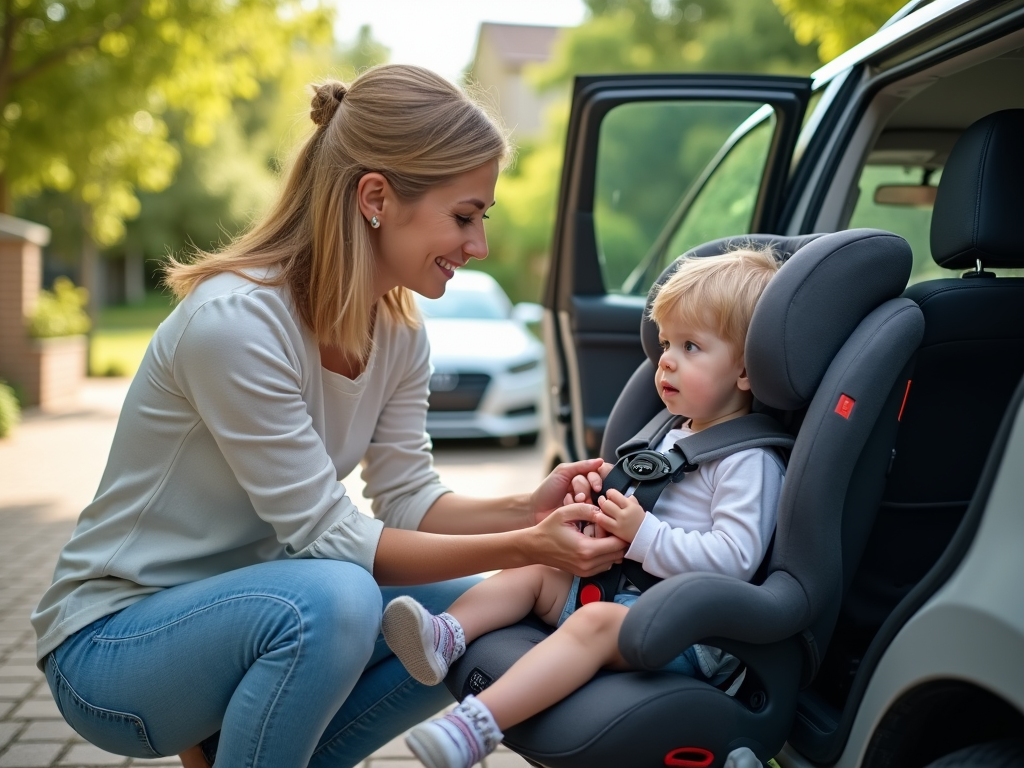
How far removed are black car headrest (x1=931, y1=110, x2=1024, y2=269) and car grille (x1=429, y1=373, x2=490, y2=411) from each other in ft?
21.4

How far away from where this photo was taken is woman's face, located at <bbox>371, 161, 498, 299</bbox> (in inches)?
91.4

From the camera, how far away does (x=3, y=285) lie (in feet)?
35.4

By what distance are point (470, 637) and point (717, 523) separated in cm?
58

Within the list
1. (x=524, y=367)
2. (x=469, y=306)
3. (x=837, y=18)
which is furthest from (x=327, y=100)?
(x=469, y=306)

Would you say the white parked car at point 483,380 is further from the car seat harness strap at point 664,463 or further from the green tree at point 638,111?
the green tree at point 638,111

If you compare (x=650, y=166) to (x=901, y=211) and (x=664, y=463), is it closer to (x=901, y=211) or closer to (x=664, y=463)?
(x=901, y=211)

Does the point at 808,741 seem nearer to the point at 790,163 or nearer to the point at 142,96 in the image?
the point at 790,163

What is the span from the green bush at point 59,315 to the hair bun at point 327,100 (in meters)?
9.88

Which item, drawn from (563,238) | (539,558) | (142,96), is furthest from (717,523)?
(142,96)

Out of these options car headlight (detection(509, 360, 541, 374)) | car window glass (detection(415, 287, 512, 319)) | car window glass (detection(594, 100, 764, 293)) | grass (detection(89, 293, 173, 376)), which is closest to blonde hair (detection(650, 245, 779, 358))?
grass (detection(89, 293, 173, 376))

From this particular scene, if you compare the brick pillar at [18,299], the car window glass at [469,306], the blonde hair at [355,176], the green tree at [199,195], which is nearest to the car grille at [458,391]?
the car window glass at [469,306]

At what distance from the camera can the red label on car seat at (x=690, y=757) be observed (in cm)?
181

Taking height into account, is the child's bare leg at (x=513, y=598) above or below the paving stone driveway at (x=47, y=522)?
above

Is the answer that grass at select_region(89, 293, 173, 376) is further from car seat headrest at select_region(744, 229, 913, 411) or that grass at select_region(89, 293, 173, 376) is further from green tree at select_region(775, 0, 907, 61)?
green tree at select_region(775, 0, 907, 61)
